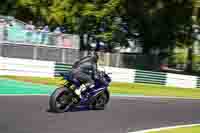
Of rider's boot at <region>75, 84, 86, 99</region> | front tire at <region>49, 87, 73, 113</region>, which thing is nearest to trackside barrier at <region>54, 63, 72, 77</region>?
rider's boot at <region>75, 84, 86, 99</region>

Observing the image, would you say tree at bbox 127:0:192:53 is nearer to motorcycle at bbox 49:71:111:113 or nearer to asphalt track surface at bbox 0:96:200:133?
asphalt track surface at bbox 0:96:200:133

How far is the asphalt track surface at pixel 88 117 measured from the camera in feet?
33.1

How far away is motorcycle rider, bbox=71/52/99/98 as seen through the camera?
12.4 metres

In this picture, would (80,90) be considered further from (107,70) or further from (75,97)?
(107,70)

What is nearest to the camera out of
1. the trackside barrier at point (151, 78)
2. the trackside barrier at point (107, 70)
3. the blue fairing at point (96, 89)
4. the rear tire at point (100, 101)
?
the blue fairing at point (96, 89)

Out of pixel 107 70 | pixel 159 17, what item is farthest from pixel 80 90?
pixel 159 17

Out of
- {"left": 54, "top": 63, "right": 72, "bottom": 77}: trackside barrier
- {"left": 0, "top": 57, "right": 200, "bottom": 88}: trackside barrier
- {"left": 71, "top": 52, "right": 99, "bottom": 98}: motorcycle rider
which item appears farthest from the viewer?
{"left": 54, "top": 63, "right": 72, "bottom": 77}: trackside barrier

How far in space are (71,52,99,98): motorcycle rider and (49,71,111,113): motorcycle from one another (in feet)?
0.44

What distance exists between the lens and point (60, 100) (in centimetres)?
1214

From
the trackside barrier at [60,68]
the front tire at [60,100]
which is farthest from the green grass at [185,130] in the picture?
the trackside barrier at [60,68]

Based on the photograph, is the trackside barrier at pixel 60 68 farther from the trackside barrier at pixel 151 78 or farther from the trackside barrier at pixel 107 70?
the trackside barrier at pixel 151 78

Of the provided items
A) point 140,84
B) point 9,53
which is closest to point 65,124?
point 9,53

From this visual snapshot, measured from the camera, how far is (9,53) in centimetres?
2517

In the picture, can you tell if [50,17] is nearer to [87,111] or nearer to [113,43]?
[113,43]
